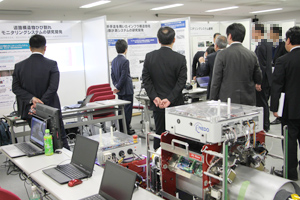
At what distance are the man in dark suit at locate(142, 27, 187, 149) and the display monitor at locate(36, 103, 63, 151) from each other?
1.08m

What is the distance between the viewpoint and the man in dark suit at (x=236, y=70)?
122 inches

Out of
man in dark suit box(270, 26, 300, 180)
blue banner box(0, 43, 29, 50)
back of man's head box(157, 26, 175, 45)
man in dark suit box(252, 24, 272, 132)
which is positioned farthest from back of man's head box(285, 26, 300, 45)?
blue banner box(0, 43, 29, 50)

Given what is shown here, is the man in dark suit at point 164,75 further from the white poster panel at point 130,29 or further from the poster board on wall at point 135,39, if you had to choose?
the white poster panel at point 130,29

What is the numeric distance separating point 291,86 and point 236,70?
54 centimetres

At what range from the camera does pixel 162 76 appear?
3221mm

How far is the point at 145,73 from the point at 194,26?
491cm

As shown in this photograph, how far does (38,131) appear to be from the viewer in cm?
267

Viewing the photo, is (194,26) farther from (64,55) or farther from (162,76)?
(162,76)

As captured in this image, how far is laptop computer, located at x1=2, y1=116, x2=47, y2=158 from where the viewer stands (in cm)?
256

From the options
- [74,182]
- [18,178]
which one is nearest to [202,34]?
[18,178]

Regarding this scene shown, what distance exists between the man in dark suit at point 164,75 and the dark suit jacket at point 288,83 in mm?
910

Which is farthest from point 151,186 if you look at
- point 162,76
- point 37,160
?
point 162,76

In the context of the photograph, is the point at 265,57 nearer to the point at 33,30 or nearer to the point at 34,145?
the point at 34,145

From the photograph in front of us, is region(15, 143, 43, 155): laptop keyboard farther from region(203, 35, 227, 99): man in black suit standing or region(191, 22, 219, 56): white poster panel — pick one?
region(191, 22, 219, 56): white poster panel
